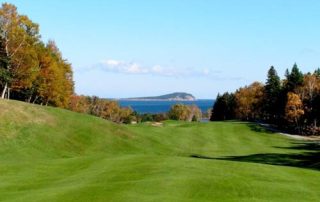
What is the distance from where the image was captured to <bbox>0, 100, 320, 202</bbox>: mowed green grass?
1759 cm

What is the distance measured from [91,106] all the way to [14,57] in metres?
123

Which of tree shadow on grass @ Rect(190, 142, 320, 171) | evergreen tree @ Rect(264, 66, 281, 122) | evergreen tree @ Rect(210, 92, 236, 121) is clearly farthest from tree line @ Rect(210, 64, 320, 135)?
tree shadow on grass @ Rect(190, 142, 320, 171)

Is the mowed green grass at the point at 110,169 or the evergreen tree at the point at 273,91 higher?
the evergreen tree at the point at 273,91

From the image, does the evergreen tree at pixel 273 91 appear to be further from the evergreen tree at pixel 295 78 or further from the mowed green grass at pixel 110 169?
the mowed green grass at pixel 110 169

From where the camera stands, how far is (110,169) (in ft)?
78.7

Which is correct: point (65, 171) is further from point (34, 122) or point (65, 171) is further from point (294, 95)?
point (294, 95)

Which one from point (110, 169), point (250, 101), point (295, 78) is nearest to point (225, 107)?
point (250, 101)

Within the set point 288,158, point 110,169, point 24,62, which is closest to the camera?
point 110,169

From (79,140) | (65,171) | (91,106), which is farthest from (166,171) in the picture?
(91,106)

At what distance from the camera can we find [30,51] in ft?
207

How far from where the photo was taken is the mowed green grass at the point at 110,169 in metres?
17.6

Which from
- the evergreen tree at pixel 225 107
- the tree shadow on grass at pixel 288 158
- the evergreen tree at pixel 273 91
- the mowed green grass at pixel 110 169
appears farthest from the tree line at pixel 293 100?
the mowed green grass at pixel 110 169

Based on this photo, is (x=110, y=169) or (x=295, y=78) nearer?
(x=110, y=169)

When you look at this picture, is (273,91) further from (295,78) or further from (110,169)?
(110,169)
